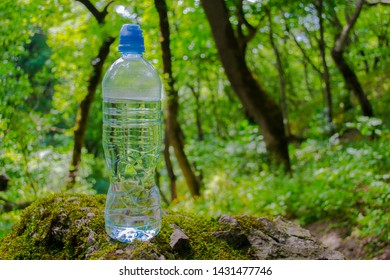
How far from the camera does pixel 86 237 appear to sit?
169cm

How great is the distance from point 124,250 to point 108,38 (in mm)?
2799

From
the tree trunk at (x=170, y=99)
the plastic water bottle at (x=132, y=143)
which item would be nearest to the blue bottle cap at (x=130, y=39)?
the plastic water bottle at (x=132, y=143)

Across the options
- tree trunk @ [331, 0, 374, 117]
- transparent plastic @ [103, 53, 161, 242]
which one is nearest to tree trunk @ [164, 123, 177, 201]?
tree trunk @ [331, 0, 374, 117]

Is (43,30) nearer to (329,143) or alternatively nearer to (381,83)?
(329,143)

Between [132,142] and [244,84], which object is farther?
[244,84]

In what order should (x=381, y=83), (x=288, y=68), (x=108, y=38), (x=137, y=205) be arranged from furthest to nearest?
(x=288, y=68)
(x=381, y=83)
(x=108, y=38)
(x=137, y=205)

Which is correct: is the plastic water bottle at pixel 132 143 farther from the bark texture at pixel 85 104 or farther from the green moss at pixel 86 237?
the bark texture at pixel 85 104

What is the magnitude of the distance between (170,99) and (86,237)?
349 cm

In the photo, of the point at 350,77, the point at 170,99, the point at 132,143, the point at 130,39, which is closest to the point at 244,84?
the point at 170,99

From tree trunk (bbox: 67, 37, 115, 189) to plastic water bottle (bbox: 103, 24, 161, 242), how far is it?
2.04m

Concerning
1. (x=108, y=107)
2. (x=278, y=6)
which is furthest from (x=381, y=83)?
(x=108, y=107)

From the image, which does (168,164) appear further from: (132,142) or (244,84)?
(132,142)

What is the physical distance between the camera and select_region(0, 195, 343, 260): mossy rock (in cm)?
164

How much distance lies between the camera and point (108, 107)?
2.18 meters
